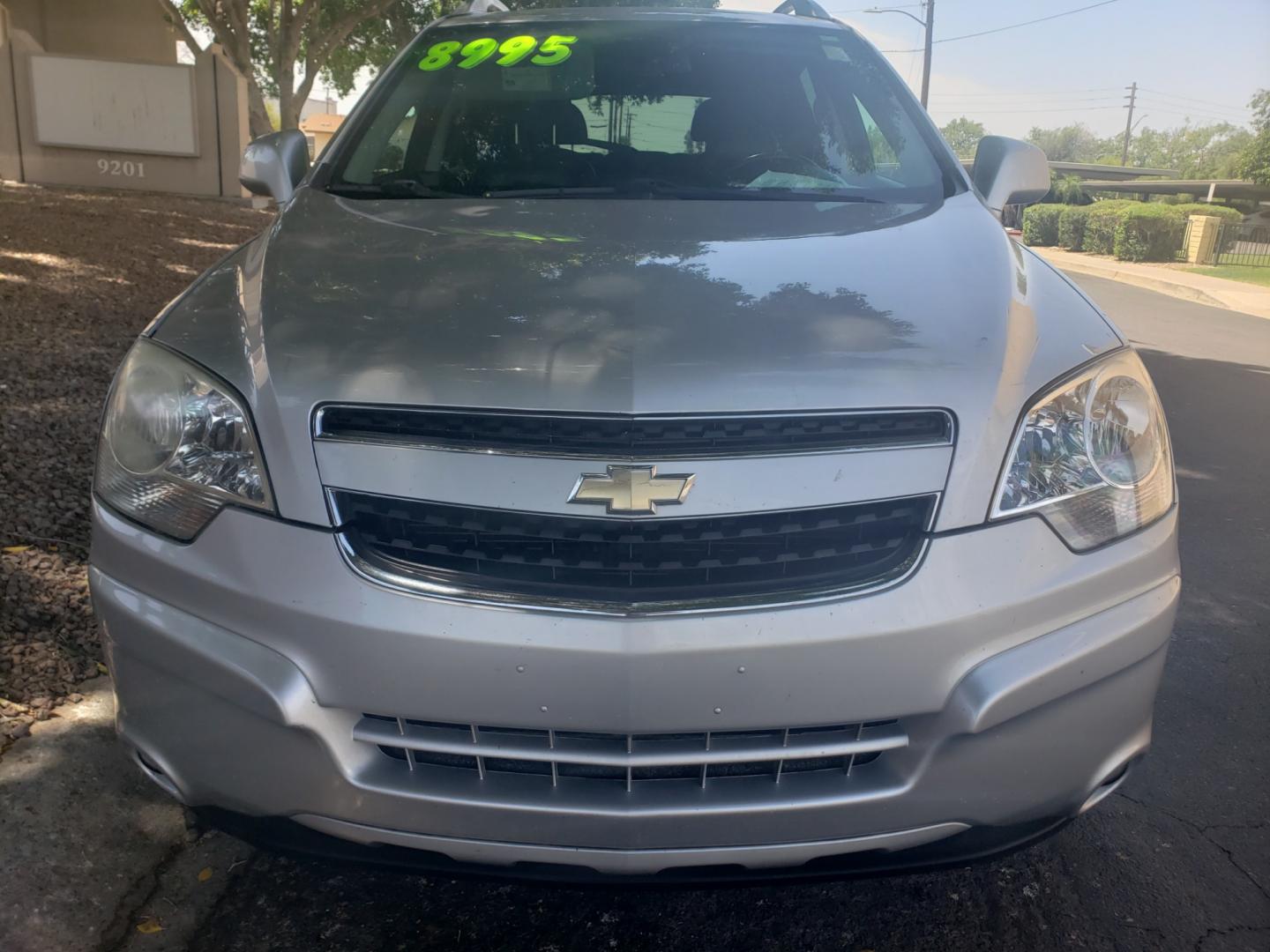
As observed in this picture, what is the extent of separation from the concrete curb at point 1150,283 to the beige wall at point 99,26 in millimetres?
20043

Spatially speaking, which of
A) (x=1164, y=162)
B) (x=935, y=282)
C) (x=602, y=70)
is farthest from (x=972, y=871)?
(x=1164, y=162)

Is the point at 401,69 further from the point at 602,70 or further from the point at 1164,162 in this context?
the point at 1164,162

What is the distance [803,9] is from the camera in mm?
3908

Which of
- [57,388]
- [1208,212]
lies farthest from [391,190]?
[1208,212]

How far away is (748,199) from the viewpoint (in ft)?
9.12

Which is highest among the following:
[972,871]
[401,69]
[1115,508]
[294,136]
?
[401,69]

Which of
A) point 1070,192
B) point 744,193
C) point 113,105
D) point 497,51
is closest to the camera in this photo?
point 744,193

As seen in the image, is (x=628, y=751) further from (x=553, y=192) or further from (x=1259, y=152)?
(x=1259, y=152)

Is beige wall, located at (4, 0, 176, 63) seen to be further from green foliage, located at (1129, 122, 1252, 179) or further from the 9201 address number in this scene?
green foliage, located at (1129, 122, 1252, 179)

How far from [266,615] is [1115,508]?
1445 mm

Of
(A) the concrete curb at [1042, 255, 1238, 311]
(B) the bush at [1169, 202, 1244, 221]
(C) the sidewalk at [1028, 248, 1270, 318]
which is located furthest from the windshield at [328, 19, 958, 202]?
(B) the bush at [1169, 202, 1244, 221]

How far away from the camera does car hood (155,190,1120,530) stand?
68.8 inches

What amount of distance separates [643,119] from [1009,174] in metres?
1.10

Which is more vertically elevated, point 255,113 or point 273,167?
point 255,113
